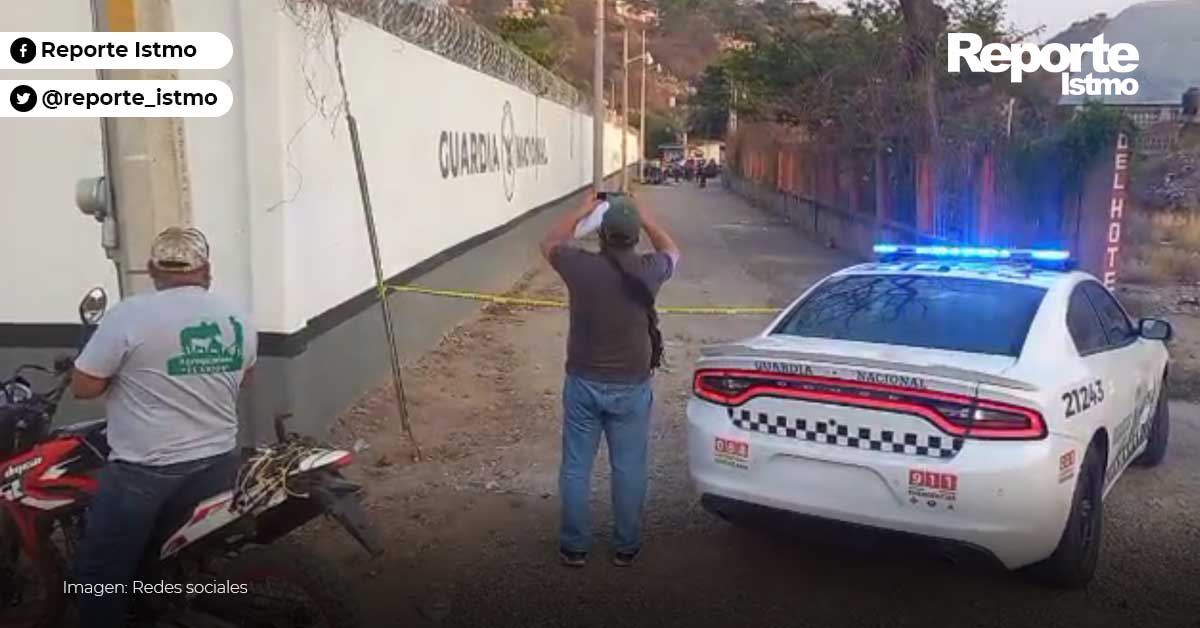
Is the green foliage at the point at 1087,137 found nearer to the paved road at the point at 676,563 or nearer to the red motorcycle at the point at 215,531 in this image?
the paved road at the point at 676,563

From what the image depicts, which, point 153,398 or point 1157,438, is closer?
point 153,398

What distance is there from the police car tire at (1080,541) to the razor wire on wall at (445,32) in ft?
15.1

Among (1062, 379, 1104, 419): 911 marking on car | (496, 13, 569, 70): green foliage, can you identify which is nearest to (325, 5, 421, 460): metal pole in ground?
(1062, 379, 1104, 419): 911 marking on car

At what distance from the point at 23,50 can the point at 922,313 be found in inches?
193

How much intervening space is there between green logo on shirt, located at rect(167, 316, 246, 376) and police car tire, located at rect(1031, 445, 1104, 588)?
3068mm

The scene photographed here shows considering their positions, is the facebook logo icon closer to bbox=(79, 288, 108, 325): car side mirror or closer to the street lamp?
bbox=(79, 288, 108, 325): car side mirror

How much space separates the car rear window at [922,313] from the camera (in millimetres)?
4777

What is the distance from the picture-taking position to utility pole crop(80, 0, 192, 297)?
4.21m

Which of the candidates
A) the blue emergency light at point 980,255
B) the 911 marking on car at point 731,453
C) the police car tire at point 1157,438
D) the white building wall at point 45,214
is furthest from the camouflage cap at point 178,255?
the police car tire at point 1157,438

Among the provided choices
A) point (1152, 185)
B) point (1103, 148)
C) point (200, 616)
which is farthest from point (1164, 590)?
point (1152, 185)

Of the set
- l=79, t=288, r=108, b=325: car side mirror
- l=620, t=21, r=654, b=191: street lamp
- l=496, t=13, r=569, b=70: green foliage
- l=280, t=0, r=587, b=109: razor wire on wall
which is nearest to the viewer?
l=79, t=288, r=108, b=325: car side mirror

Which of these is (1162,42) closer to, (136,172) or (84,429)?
(136,172)

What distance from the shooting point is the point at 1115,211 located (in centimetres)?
1252

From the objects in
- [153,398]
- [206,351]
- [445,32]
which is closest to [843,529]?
[206,351]
